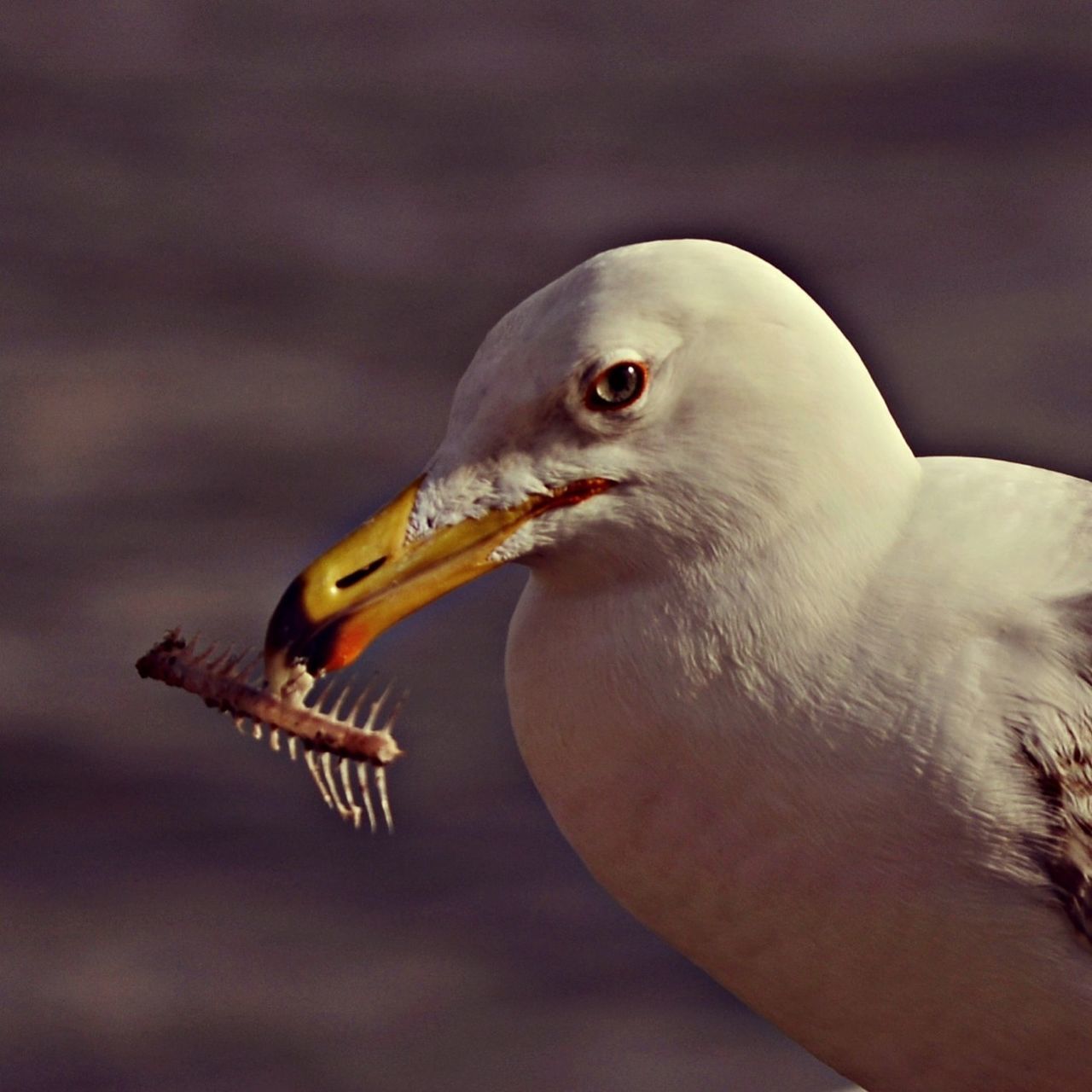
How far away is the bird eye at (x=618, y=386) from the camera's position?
2393 millimetres

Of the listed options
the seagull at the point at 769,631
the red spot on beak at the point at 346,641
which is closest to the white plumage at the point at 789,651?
the seagull at the point at 769,631

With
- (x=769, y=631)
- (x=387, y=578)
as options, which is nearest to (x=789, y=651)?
(x=769, y=631)

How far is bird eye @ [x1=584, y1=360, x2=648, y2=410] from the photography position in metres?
2.39

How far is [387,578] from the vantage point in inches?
95.9

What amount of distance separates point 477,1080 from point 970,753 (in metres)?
2.37

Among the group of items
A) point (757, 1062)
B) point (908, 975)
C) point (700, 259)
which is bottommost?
point (757, 1062)

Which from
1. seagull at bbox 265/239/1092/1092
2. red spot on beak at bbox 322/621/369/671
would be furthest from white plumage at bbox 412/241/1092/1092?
red spot on beak at bbox 322/621/369/671

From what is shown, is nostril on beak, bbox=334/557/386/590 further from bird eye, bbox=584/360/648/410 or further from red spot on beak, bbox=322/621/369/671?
bird eye, bbox=584/360/648/410

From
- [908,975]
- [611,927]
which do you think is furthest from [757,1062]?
[908,975]

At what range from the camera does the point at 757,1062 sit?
183 inches

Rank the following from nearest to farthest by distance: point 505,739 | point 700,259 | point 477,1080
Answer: point 700,259 < point 477,1080 < point 505,739

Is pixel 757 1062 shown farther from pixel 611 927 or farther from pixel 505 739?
pixel 505 739

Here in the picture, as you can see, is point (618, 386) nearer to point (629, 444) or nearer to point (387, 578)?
point (629, 444)

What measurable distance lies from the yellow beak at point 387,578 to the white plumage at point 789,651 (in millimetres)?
17
